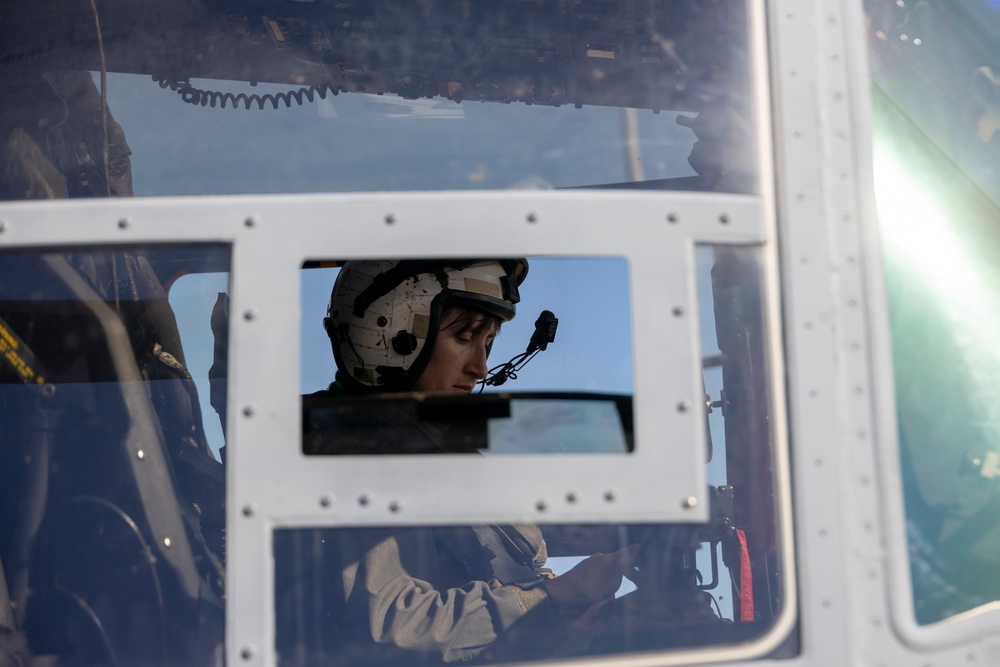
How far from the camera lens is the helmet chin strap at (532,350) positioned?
2271 millimetres

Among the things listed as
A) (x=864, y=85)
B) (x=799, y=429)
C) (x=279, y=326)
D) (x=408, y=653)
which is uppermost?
(x=864, y=85)

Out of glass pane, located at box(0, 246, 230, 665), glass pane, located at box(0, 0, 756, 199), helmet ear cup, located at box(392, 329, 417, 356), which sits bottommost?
glass pane, located at box(0, 246, 230, 665)

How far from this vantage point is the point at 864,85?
136cm

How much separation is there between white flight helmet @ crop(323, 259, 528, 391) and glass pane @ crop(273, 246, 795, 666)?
0.25ft

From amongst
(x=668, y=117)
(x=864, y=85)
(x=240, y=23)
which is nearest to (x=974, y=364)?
(x=864, y=85)

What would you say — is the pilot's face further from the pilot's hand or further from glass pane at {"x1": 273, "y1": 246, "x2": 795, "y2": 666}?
the pilot's hand

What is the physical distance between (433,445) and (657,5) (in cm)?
82

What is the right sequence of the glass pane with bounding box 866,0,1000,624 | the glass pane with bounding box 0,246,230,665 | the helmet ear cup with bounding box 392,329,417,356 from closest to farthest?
the glass pane with bounding box 866,0,1000,624 < the glass pane with bounding box 0,246,230,665 < the helmet ear cup with bounding box 392,329,417,356

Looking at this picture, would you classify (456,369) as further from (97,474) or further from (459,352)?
(97,474)

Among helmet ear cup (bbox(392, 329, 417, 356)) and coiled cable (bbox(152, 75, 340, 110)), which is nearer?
coiled cable (bbox(152, 75, 340, 110))

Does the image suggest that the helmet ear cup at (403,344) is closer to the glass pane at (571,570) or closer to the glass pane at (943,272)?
the glass pane at (571,570)

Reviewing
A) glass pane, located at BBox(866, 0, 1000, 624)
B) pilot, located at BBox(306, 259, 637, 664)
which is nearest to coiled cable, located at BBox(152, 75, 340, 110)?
pilot, located at BBox(306, 259, 637, 664)

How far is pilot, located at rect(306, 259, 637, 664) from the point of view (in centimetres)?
162

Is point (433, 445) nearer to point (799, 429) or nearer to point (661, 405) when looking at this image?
point (661, 405)
